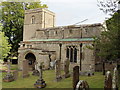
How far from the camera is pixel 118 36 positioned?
7375 millimetres

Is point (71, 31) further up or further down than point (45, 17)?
further down

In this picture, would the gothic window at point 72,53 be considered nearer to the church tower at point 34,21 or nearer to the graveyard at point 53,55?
the graveyard at point 53,55

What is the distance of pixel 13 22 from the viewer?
29.1 m

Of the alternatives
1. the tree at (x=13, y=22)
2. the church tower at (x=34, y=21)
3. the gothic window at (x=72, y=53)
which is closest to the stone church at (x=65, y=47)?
the gothic window at (x=72, y=53)

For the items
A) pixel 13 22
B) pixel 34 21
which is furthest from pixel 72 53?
pixel 13 22

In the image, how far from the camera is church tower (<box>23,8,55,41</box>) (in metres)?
27.0

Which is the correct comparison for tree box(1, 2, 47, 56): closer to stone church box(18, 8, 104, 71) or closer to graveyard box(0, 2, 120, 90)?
graveyard box(0, 2, 120, 90)

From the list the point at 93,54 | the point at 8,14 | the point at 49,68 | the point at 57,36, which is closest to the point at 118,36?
the point at 93,54

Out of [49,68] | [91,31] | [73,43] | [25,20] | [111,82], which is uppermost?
[25,20]

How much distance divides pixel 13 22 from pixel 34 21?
199 inches

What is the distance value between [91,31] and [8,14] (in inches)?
752

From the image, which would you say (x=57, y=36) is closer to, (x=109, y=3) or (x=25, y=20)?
(x=25, y=20)

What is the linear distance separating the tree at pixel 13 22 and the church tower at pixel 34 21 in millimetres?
2144

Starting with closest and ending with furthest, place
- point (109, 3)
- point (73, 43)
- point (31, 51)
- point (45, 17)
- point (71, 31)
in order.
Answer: point (109, 3) < point (73, 43) < point (31, 51) < point (71, 31) < point (45, 17)
